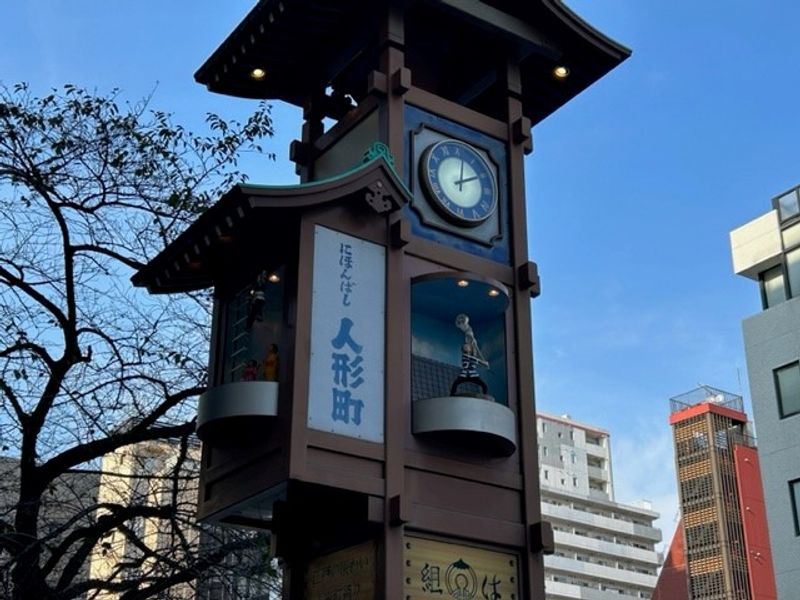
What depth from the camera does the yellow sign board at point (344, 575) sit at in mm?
10547

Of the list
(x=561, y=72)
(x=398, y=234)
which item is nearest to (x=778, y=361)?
(x=561, y=72)

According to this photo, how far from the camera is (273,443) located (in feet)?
34.1

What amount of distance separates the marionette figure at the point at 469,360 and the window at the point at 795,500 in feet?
44.2

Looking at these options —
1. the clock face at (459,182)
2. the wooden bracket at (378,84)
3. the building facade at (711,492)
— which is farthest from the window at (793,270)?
the building facade at (711,492)

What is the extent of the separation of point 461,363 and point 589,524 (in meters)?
73.9

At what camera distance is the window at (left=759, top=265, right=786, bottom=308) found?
25938 mm

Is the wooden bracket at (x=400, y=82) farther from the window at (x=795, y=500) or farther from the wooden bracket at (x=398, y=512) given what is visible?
the window at (x=795, y=500)

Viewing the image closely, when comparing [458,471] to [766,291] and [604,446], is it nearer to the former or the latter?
[766,291]

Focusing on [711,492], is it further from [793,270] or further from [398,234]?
[398,234]

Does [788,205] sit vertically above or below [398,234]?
above

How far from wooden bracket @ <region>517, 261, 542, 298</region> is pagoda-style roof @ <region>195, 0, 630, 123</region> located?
8.62 ft

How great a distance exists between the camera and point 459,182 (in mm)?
12602

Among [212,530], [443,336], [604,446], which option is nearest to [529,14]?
[443,336]

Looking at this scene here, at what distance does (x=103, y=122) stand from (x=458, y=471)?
6636mm
